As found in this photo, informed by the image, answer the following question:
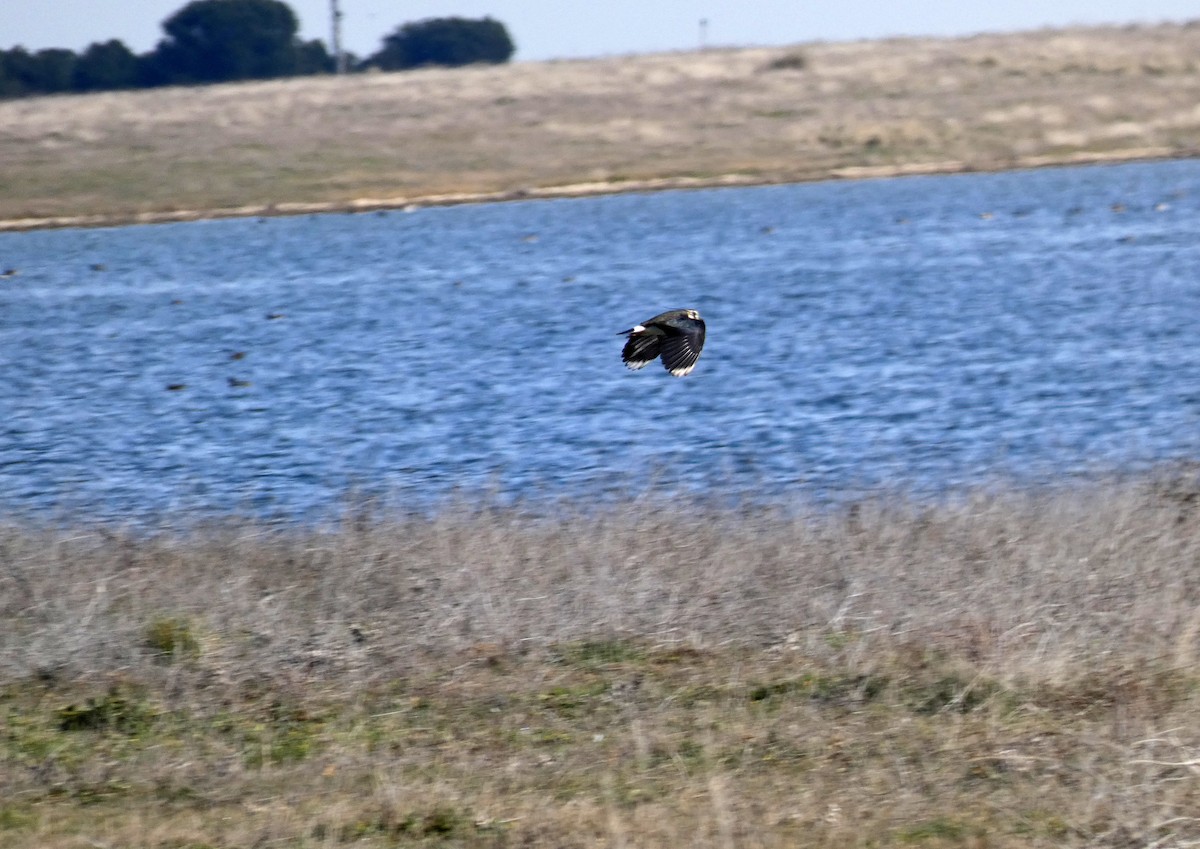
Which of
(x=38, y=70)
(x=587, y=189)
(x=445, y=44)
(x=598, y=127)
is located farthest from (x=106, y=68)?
(x=587, y=189)

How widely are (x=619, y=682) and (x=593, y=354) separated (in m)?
13.8

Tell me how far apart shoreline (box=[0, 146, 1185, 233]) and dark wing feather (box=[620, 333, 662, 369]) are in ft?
115

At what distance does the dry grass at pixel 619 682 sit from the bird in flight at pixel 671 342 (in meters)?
1.10

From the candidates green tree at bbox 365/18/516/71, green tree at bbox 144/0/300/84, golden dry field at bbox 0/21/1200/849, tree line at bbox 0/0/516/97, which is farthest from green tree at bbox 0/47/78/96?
golden dry field at bbox 0/21/1200/849

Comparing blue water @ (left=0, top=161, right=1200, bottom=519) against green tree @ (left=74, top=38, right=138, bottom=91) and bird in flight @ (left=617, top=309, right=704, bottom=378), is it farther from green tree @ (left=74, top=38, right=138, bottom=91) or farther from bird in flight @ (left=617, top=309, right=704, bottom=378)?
green tree @ (left=74, top=38, right=138, bottom=91)

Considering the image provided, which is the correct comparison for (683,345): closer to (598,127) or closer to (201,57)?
(598,127)

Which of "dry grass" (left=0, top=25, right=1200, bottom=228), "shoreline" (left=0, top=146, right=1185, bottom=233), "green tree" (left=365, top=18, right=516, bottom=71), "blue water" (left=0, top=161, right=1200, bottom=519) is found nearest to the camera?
"blue water" (left=0, top=161, right=1200, bottom=519)

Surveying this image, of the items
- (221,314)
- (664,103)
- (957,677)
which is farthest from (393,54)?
(957,677)

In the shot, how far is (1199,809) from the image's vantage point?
17.3 ft

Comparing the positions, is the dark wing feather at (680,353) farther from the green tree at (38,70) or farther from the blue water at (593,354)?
the green tree at (38,70)

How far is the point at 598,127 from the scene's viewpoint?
53406 millimetres

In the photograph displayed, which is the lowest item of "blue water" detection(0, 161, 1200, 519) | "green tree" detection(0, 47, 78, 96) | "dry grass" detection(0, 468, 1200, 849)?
"blue water" detection(0, 161, 1200, 519)

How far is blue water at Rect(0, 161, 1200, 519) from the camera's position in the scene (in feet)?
44.3

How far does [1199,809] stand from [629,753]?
1.94 meters
